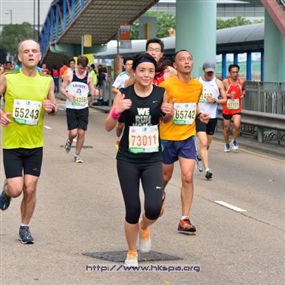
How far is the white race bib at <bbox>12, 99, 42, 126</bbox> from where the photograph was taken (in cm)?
842

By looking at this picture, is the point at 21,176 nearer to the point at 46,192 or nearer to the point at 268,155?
the point at 46,192

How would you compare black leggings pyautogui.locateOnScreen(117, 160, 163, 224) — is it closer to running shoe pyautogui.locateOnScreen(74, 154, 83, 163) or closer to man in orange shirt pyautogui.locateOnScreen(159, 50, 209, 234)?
man in orange shirt pyautogui.locateOnScreen(159, 50, 209, 234)

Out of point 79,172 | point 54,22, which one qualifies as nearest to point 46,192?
point 79,172

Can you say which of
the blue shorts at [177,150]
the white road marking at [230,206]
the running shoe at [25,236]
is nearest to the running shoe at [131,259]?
the running shoe at [25,236]

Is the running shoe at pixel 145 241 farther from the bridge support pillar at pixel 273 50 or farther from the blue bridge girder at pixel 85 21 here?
the blue bridge girder at pixel 85 21

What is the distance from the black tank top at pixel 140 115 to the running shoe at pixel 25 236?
1.64 metres

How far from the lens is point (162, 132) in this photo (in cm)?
948

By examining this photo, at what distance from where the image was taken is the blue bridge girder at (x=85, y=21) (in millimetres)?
34250

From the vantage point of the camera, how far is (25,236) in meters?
8.69

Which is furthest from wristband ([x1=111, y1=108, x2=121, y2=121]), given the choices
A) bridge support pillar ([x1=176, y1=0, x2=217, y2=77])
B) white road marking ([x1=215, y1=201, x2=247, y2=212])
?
bridge support pillar ([x1=176, y1=0, x2=217, y2=77])

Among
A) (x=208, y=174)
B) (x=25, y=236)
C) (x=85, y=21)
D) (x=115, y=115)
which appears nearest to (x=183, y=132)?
(x=25, y=236)

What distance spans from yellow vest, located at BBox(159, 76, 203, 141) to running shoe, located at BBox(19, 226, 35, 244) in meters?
1.76

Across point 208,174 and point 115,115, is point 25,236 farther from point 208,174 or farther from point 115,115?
point 208,174

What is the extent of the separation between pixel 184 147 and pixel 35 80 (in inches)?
70.9
